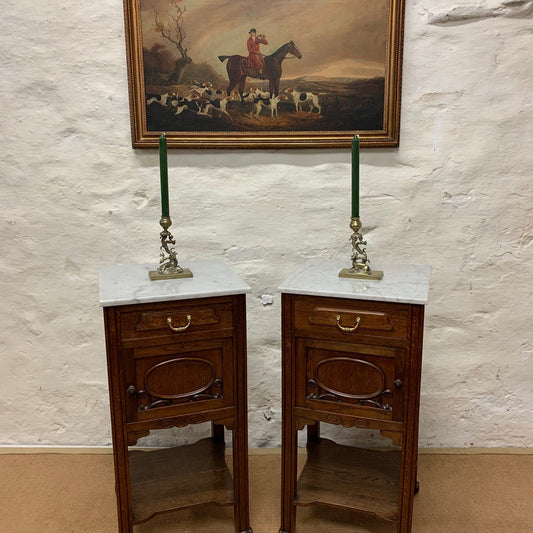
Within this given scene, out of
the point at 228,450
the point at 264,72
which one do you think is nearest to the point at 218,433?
the point at 228,450

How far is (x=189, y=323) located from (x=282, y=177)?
2.93 feet

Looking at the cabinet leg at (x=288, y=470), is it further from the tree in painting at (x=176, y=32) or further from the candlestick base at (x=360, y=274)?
the tree in painting at (x=176, y=32)

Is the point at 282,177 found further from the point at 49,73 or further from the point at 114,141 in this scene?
the point at 49,73

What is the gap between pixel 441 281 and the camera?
232cm

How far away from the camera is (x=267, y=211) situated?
7.58ft

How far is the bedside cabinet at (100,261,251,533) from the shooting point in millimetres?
1653

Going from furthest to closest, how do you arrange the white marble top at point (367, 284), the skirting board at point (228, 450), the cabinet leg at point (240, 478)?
1. the skirting board at point (228, 450)
2. the cabinet leg at point (240, 478)
3. the white marble top at point (367, 284)

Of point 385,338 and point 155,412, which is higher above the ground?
point 385,338

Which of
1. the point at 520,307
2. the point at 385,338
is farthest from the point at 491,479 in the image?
the point at 385,338

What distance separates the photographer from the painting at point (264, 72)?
83.5 inches

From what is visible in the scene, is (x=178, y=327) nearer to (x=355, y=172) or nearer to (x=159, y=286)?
(x=159, y=286)

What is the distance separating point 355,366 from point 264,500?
0.82 m

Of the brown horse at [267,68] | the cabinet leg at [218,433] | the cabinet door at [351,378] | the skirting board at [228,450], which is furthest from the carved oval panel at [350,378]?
the brown horse at [267,68]

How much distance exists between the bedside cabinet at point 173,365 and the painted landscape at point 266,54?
762 millimetres
